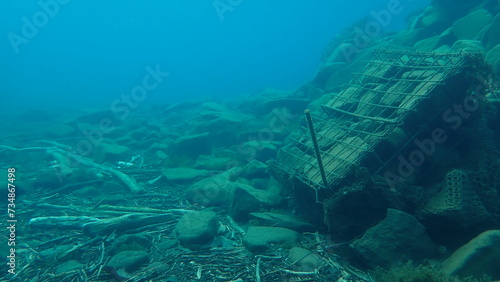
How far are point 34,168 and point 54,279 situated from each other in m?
10.7

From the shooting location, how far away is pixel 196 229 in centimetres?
762

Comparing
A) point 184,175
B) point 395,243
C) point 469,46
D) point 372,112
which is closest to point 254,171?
point 184,175

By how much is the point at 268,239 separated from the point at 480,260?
12.7 ft

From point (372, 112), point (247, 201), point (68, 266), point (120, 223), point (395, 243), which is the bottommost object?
point (395, 243)

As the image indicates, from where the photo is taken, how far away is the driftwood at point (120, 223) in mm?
8406

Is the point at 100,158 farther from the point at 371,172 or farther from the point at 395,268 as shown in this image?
the point at 395,268

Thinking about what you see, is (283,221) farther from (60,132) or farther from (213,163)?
(60,132)

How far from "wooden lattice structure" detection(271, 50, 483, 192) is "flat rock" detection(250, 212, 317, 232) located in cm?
111

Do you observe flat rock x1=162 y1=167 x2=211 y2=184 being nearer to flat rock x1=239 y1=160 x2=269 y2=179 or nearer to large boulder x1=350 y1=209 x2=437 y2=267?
flat rock x1=239 y1=160 x2=269 y2=179

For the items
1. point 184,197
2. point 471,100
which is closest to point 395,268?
point 471,100

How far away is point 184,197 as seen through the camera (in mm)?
11055

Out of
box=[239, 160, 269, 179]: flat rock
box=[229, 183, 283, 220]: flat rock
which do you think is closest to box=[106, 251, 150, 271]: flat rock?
box=[229, 183, 283, 220]: flat rock

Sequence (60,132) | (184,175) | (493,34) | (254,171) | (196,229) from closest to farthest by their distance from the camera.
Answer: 1. (196,229)
2. (493,34)
3. (254,171)
4. (184,175)
5. (60,132)

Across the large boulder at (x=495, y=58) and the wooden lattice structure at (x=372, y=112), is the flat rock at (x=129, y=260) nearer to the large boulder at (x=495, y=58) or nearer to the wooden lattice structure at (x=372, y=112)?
the wooden lattice structure at (x=372, y=112)
